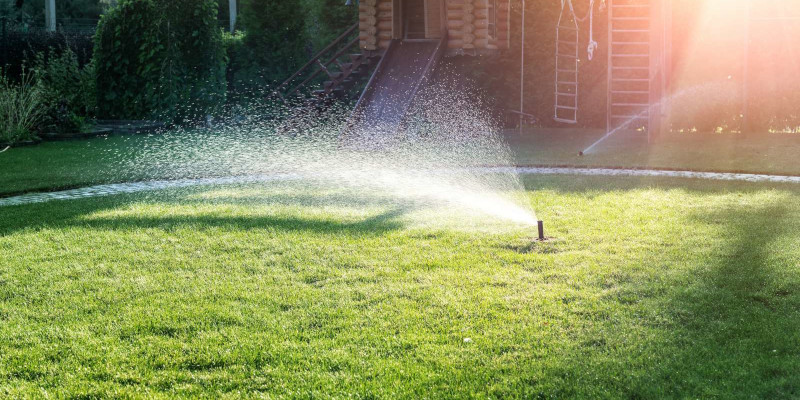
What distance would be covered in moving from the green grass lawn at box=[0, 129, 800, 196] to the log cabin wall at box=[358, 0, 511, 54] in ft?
7.16

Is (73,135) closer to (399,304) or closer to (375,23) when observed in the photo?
(375,23)

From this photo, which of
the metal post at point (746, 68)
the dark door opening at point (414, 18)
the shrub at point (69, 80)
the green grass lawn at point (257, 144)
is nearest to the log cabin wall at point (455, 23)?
the dark door opening at point (414, 18)

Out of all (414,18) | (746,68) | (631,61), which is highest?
(414,18)

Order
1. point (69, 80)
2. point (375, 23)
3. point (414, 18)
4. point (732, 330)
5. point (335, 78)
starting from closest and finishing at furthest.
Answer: point (732, 330)
point (335, 78)
point (375, 23)
point (69, 80)
point (414, 18)

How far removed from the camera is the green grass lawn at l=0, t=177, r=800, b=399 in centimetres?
344

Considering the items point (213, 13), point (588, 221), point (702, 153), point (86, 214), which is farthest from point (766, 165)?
point (213, 13)

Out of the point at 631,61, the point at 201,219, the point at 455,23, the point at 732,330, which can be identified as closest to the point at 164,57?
the point at 455,23

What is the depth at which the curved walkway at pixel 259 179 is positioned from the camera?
333 inches

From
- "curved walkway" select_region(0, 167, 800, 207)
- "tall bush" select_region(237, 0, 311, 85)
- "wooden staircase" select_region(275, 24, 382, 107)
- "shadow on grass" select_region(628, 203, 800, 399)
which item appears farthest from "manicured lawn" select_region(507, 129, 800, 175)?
"tall bush" select_region(237, 0, 311, 85)

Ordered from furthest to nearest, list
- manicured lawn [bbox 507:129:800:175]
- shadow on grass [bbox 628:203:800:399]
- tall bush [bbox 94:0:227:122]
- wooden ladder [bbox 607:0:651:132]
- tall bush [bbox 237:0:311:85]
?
tall bush [bbox 237:0:311:85], tall bush [bbox 94:0:227:122], wooden ladder [bbox 607:0:651:132], manicured lawn [bbox 507:129:800:175], shadow on grass [bbox 628:203:800:399]

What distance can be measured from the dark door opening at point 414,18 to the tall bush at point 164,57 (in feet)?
13.5

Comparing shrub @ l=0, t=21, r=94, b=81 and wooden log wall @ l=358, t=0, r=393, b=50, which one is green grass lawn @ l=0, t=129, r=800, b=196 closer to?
wooden log wall @ l=358, t=0, r=393, b=50

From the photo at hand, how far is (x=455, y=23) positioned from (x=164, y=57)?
5.97 meters

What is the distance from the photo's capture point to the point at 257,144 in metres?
14.1
